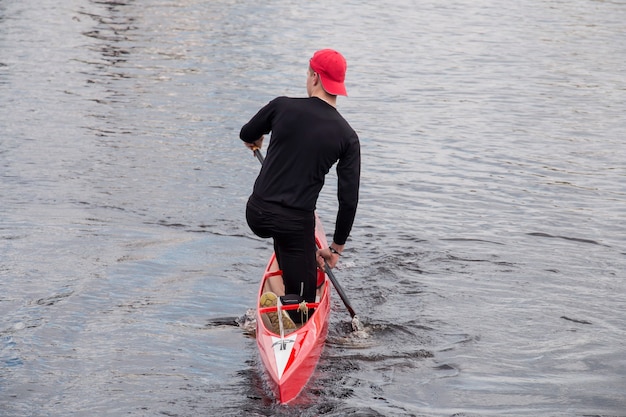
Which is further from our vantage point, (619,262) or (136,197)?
(136,197)

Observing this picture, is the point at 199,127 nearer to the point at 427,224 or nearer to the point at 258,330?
the point at 427,224

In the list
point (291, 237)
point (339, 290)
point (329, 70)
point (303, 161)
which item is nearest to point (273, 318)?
point (291, 237)

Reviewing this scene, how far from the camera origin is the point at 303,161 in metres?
7.20

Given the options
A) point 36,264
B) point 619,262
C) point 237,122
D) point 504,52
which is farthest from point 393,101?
point 36,264

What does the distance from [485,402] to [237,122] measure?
Answer: 11887mm

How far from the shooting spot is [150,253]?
35.7 ft

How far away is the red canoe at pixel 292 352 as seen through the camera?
7043mm

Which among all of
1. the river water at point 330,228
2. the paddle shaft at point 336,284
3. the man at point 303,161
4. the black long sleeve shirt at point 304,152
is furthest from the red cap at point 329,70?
the river water at point 330,228

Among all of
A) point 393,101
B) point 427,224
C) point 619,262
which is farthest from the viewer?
point 393,101

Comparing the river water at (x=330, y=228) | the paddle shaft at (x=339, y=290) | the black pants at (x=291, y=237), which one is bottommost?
the river water at (x=330, y=228)

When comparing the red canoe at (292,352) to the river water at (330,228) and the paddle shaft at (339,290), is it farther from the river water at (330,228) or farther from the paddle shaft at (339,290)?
the paddle shaft at (339,290)

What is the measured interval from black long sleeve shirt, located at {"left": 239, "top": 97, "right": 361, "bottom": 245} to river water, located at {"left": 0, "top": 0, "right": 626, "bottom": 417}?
5.32 ft

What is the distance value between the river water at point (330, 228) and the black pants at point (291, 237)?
832 millimetres

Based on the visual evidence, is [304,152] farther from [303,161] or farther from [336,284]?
[336,284]
